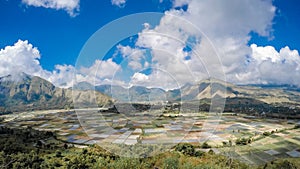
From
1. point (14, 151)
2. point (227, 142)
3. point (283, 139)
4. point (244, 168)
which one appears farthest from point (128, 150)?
point (283, 139)

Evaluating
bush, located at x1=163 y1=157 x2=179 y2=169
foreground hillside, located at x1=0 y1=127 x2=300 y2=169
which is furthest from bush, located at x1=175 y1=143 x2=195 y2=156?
bush, located at x1=163 y1=157 x2=179 y2=169

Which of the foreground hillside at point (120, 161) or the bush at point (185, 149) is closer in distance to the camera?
the foreground hillside at point (120, 161)

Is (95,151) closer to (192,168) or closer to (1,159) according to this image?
(1,159)

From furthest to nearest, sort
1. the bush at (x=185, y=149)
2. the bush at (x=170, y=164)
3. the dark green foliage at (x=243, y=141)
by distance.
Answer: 1. the dark green foliage at (x=243, y=141)
2. the bush at (x=185, y=149)
3. the bush at (x=170, y=164)

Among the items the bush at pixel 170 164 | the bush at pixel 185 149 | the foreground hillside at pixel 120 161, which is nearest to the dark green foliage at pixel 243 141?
the foreground hillside at pixel 120 161

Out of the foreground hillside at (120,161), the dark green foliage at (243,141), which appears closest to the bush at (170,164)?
the foreground hillside at (120,161)

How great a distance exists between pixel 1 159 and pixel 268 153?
36.8m

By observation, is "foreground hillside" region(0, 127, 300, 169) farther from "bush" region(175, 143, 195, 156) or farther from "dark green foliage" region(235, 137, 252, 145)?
"dark green foliage" region(235, 137, 252, 145)

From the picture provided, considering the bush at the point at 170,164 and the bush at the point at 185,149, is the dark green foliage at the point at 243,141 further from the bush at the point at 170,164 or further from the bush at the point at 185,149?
the bush at the point at 170,164

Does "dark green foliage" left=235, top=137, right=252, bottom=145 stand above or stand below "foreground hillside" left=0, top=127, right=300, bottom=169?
above

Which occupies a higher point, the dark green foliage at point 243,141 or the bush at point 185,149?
the dark green foliage at point 243,141

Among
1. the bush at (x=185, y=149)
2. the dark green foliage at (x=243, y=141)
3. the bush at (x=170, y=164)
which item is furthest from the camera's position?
the dark green foliage at (x=243, y=141)

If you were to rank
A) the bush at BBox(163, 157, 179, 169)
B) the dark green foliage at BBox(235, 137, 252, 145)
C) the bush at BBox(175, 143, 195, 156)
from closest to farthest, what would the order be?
1. the bush at BBox(163, 157, 179, 169)
2. the bush at BBox(175, 143, 195, 156)
3. the dark green foliage at BBox(235, 137, 252, 145)

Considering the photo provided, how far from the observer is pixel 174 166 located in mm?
23719
